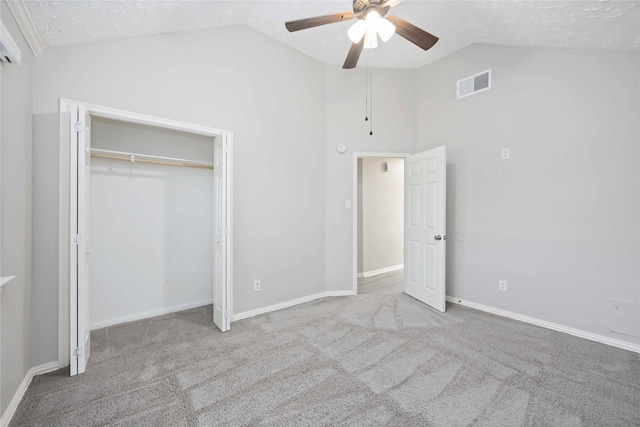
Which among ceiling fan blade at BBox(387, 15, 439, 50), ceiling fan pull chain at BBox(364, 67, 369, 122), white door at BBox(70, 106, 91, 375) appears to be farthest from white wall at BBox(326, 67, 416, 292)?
white door at BBox(70, 106, 91, 375)

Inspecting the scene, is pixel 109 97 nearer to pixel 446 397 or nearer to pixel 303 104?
pixel 303 104

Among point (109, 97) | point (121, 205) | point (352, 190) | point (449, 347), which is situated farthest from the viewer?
point (352, 190)

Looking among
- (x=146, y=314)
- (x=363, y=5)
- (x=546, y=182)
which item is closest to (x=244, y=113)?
(x=363, y=5)

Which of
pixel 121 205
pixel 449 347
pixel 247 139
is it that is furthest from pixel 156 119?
pixel 449 347

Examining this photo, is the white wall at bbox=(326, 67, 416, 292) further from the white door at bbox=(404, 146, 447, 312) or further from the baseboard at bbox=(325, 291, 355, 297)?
the white door at bbox=(404, 146, 447, 312)

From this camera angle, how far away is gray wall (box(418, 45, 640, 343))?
2.35m

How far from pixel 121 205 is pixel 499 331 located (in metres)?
4.03

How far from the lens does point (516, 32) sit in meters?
2.58

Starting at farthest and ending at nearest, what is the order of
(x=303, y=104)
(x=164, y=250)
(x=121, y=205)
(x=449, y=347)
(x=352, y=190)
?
(x=352, y=190) < (x=303, y=104) < (x=164, y=250) < (x=121, y=205) < (x=449, y=347)

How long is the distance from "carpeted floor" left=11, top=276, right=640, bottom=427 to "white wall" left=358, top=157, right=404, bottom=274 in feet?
7.36

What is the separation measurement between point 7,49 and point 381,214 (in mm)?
4792

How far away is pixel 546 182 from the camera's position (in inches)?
107

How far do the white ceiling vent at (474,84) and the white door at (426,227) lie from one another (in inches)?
33.4

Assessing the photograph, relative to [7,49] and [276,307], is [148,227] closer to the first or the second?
[276,307]
